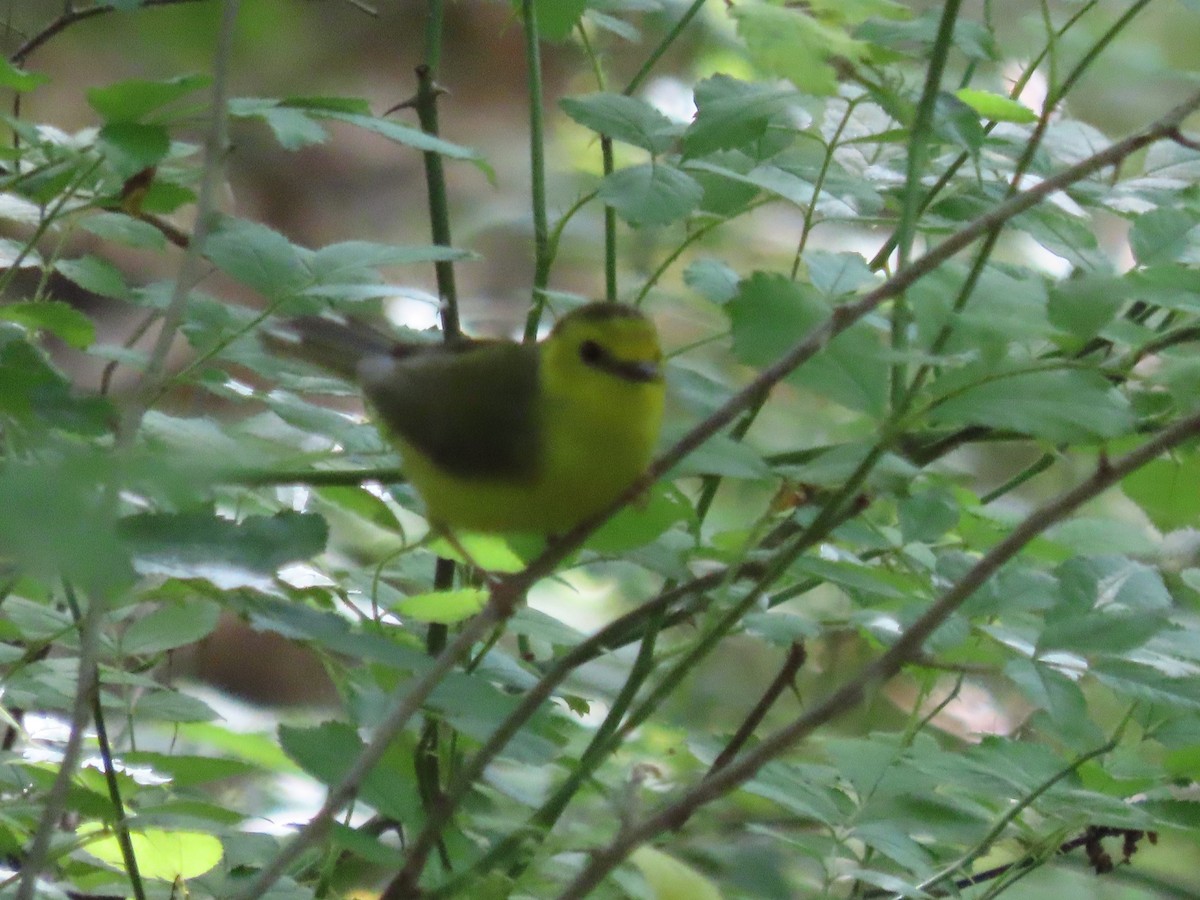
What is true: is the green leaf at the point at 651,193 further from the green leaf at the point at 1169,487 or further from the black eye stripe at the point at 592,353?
the green leaf at the point at 1169,487

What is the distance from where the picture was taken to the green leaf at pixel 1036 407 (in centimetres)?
74

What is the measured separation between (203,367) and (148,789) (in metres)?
0.36

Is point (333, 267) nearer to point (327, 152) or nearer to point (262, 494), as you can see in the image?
point (262, 494)

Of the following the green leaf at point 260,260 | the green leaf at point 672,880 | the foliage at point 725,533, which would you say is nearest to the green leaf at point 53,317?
the foliage at point 725,533

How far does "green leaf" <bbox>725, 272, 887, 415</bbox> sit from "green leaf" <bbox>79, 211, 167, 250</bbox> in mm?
572

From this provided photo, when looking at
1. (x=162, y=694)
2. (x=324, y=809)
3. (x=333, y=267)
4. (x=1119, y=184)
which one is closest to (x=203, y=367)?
(x=333, y=267)

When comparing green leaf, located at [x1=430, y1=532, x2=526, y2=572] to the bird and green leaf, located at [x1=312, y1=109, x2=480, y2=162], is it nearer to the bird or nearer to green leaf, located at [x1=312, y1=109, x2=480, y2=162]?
the bird

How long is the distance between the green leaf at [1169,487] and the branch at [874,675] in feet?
0.76

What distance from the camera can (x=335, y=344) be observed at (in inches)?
48.8

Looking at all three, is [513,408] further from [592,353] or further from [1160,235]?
[1160,235]

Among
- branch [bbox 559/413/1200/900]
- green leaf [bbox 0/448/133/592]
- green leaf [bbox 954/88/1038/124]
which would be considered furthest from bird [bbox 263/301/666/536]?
green leaf [bbox 0/448/133/592]

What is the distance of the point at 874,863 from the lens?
3.61 ft

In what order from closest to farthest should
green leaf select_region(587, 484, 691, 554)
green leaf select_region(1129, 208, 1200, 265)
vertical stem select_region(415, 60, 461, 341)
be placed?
green leaf select_region(587, 484, 691, 554) < green leaf select_region(1129, 208, 1200, 265) < vertical stem select_region(415, 60, 461, 341)

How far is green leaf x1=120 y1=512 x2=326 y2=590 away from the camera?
0.69 m
